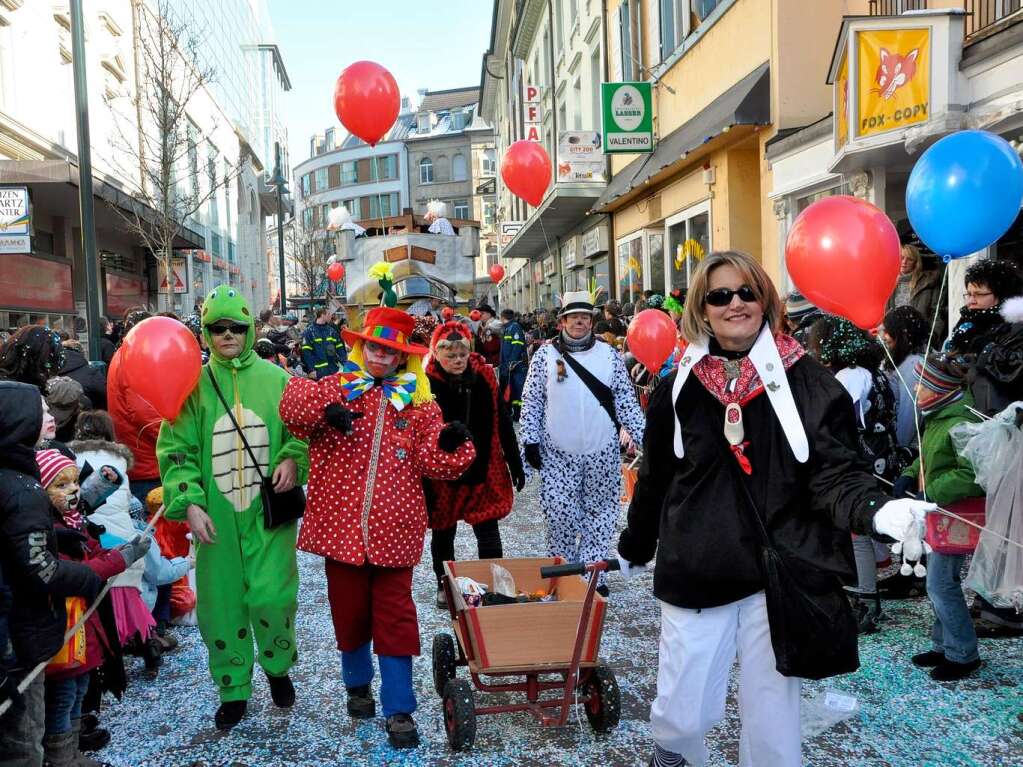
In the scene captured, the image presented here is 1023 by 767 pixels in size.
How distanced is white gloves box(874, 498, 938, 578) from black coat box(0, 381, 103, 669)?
2.43 m

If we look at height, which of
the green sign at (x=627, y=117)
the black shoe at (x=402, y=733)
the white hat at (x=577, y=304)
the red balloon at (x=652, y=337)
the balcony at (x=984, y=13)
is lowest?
the black shoe at (x=402, y=733)

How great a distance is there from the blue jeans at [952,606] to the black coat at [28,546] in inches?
144

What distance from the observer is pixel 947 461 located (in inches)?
153

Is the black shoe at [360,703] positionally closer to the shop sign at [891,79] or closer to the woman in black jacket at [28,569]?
the woman in black jacket at [28,569]

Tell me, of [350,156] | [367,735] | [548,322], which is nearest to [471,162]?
[350,156]

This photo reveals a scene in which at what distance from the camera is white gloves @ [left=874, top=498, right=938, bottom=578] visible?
2.11 metres

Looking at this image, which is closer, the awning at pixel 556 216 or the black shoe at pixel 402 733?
the black shoe at pixel 402 733

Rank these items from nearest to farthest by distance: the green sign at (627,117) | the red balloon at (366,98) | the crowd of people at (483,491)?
the crowd of people at (483,491), the red balloon at (366,98), the green sign at (627,117)

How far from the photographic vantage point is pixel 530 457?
5.51 meters

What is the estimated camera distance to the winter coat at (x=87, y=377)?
18.1ft

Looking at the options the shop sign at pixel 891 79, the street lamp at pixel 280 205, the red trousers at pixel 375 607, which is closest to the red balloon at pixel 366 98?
the shop sign at pixel 891 79

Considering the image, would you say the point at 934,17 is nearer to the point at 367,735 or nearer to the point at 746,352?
the point at 746,352

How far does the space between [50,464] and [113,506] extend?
1.02 meters

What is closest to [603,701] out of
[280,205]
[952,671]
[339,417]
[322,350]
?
[339,417]
